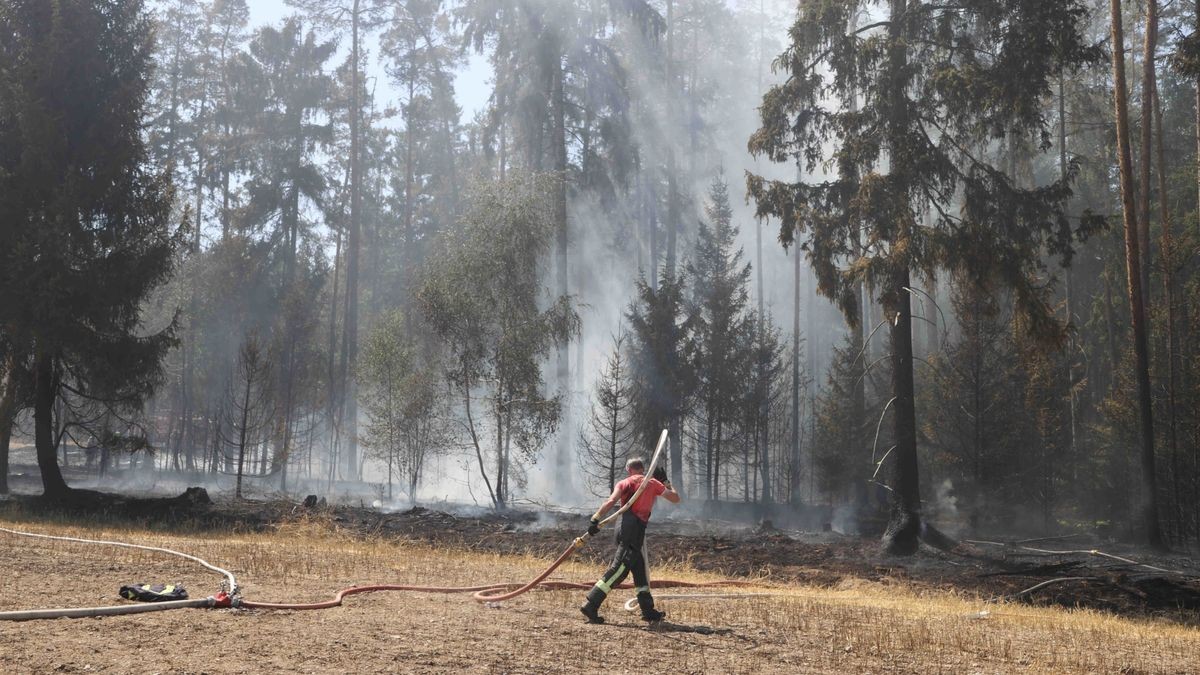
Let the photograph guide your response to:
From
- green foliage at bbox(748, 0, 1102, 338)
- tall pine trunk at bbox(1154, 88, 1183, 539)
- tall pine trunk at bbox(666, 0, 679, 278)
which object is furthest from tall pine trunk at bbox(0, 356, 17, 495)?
tall pine trunk at bbox(1154, 88, 1183, 539)

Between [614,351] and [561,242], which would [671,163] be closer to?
[561,242]

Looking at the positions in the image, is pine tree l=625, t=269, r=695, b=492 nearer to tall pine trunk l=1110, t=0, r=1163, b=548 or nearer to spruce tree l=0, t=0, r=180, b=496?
tall pine trunk l=1110, t=0, r=1163, b=548

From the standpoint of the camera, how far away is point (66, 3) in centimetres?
2433

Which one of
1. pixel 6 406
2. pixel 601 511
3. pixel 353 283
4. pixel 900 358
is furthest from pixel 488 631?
pixel 353 283

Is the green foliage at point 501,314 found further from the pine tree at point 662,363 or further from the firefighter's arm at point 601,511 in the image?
the firefighter's arm at point 601,511

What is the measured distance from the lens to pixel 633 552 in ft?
33.1

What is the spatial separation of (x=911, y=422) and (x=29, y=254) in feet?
66.5

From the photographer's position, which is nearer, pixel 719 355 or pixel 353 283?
pixel 719 355

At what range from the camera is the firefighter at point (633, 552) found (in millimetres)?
9969

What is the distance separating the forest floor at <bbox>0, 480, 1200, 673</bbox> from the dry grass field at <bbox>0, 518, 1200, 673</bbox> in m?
0.04

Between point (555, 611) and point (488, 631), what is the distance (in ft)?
5.86

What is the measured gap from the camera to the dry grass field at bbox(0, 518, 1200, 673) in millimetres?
7500

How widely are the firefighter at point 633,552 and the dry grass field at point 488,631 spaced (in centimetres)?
24

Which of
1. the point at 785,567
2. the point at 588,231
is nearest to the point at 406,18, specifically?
the point at 588,231
